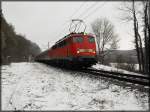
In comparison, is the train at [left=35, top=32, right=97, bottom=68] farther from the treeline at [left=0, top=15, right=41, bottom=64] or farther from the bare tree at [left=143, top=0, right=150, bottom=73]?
the treeline at [left=0, top=15, right=41, bottom=64]

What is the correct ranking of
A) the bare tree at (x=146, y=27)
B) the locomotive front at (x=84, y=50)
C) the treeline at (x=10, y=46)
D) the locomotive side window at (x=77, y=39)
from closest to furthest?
the locomotive front at (x=84, y=50) < the locomotive side window at (x=77, y=39) < the bare tree at (x=146, y=27) < the treeline at (x=10, y=46)

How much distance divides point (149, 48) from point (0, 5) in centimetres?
1855

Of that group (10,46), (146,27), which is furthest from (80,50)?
(10,46)

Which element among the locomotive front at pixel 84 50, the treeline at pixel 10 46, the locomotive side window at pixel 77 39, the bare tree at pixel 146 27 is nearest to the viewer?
the locomotive front at pixel 84 50

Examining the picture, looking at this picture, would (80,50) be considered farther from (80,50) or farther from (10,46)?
(10,46)

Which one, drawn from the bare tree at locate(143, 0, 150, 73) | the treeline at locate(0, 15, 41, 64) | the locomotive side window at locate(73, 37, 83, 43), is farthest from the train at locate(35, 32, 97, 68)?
the treeline at locate(0, 15, 41, 64)

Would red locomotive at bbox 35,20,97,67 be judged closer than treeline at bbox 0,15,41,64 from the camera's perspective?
Yes

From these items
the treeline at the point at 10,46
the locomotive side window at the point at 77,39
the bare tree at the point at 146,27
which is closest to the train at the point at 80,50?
the locomotive side window at the point at 77,39

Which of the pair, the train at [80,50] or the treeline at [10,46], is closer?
the train at [80,50]

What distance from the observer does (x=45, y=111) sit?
696 centimetres

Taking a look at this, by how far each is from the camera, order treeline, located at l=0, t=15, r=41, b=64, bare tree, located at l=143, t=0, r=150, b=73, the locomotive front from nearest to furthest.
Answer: the locomotive front → bare tree, located at l=143, t=0, r=150, b=73 → treeline, located at l=0, t=15, r=41, b=64

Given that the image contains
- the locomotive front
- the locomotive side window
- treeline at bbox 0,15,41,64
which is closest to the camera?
the locomotive front

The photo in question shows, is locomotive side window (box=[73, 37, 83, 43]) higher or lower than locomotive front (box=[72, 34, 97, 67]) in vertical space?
higher

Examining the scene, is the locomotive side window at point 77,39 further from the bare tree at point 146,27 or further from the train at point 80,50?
the bare tree at point 146,27
